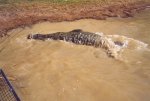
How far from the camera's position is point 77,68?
320 inches

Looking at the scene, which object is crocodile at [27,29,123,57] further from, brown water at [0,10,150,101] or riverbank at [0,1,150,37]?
riverbank at [0,1,150,37]

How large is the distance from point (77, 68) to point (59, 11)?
14.5 ft

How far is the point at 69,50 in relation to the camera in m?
9.14

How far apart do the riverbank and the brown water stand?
73cm

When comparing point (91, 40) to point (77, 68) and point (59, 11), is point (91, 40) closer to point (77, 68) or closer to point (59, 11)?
point (77, 68)

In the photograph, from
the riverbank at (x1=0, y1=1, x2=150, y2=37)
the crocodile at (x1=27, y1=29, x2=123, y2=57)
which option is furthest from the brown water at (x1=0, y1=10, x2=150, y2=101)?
the riverbank at (x1=0, y1=1, x2=150, y2=37)

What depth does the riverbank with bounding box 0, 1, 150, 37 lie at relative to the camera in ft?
37.1

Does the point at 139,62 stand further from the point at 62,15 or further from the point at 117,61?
the point at 62,15

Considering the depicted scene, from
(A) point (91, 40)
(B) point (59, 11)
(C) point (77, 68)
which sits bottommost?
(C) point (77, 68)

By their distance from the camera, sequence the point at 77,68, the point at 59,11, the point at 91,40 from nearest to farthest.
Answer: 1. the point at 77,68
2. the point at 91,40
3. the point at 59,11

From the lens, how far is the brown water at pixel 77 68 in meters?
7.11

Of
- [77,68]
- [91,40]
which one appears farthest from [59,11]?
[77,68]

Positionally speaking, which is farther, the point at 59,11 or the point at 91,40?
the point at 59,11

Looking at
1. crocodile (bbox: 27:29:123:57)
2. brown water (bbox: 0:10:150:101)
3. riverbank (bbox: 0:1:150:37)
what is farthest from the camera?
riverbank (bbox: 0:1:150:37)
